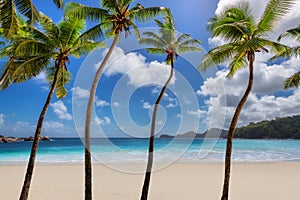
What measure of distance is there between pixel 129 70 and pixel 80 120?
3.32m

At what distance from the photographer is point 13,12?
8.34 m

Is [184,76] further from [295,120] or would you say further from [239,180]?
[295,120]

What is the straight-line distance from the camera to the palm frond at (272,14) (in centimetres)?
920

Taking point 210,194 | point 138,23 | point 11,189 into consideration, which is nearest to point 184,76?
point 138,23

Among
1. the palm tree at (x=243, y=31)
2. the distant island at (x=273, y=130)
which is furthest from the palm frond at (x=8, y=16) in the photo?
the distant island at (x=273, y=130)

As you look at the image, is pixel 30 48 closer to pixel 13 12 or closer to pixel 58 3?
pixel 13 12

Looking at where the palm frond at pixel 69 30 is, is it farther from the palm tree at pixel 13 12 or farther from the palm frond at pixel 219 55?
the palm frond at pixel 219 55

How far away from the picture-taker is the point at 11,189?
1730 centimetres

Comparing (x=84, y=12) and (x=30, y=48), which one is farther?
(x=30, y=48)

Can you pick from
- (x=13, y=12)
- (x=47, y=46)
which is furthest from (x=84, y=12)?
(x=13, y=12)

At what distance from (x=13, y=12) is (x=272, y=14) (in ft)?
25.4

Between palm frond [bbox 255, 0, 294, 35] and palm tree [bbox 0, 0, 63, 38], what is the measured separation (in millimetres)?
6252

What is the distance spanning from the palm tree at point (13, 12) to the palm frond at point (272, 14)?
6.25 meters

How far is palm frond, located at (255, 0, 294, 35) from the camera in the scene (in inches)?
362
